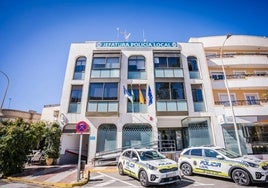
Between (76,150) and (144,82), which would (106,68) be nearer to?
(144,82)

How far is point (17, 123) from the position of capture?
11469mm

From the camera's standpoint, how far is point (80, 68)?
1800 cm

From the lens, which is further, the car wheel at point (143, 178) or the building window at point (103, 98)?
the building window at point (103, 98)

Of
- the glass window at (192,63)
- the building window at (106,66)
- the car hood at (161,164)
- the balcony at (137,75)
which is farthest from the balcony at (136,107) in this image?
the car hood at (161,164)

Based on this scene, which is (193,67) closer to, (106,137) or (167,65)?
(167,65)

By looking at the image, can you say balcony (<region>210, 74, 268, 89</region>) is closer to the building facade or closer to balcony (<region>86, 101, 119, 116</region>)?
the building facade

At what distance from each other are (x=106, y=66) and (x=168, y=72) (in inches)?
280

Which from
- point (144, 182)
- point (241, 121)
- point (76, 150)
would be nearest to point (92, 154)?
point (76, 150)

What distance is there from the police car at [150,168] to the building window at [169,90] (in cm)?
846

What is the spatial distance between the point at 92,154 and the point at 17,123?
22.4 ft

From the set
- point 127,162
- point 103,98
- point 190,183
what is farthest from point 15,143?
point 190,183

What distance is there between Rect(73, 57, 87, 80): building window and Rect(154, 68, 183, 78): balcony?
8.34 m

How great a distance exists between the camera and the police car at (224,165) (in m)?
6.70

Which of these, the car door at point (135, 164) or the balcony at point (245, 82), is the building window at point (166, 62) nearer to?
the balcony at point (245, 82)
